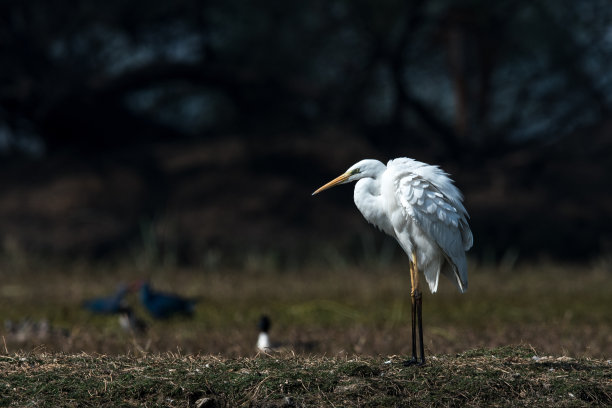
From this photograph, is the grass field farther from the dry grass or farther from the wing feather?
the wing feather

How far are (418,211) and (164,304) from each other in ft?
13.8

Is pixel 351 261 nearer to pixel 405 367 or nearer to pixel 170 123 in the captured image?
pixel 170 123

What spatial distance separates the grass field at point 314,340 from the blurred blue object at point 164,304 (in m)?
0.11

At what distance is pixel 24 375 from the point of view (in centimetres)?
448

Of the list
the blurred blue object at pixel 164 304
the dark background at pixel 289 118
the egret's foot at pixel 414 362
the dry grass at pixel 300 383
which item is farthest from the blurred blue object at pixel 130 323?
the dark background at pixel 289 118

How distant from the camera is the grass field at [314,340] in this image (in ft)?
14.0

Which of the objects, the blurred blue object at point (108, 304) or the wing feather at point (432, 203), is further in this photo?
the blurred blue object at point (108, 304)

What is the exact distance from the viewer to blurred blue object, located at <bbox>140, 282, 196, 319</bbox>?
28.2ft

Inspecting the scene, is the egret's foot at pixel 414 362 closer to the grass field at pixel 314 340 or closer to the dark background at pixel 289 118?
the grass field at pixel 314 340

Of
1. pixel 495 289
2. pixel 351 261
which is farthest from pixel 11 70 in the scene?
pixel 495 289

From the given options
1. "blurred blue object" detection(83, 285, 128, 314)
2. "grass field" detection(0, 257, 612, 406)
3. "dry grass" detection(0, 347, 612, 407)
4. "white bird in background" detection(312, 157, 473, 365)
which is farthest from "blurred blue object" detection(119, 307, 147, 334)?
"white bird in background" detection(312, 157, 473, 365)

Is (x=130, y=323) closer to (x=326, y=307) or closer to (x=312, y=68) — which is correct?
(x=326, y=307)

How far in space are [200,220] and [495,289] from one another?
5.17m

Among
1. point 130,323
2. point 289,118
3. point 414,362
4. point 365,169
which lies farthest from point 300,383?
point 289,118
